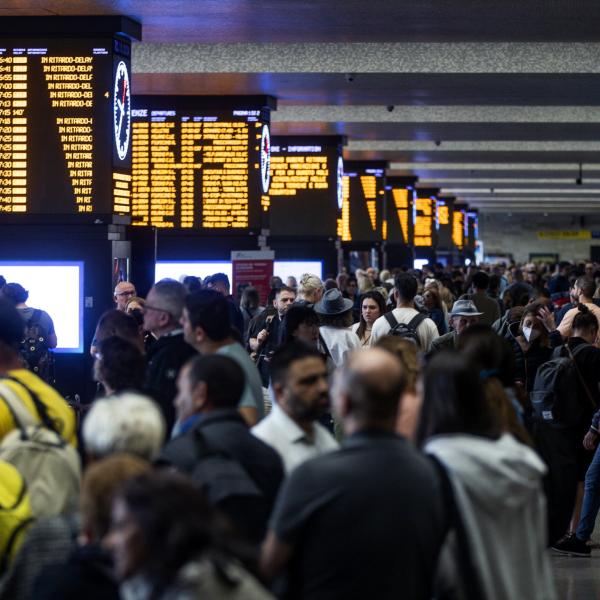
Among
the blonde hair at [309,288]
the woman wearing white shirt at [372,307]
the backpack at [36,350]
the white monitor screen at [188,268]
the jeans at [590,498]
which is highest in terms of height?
the white monitor screen at [188,268]

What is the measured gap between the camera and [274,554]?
3.73 meters

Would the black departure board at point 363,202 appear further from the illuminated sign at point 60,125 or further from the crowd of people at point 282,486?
the crowd of people at point 282,486

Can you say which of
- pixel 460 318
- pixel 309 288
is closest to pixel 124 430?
pixel 460 318

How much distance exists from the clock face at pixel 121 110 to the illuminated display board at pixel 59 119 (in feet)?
0.06

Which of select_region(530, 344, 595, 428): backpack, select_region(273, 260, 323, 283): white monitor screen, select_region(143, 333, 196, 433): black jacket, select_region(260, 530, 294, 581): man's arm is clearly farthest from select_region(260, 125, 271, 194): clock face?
select_region(260, 530, 294, 581): man's arm

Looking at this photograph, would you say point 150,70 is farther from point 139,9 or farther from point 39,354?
point 39,354

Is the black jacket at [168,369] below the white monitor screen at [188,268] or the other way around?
below

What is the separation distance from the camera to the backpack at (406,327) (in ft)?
30.4

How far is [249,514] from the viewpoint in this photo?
4.13 meters

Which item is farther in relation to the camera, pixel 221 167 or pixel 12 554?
pixel 221 167

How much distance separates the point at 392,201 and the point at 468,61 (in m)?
17.8

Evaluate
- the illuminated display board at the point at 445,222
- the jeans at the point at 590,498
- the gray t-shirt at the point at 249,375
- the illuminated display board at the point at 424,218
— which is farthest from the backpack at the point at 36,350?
the illuminated display board at the point at 445,222

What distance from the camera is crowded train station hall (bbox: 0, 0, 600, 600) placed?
3723 millimetres

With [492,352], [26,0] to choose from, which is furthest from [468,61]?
[492,352]
